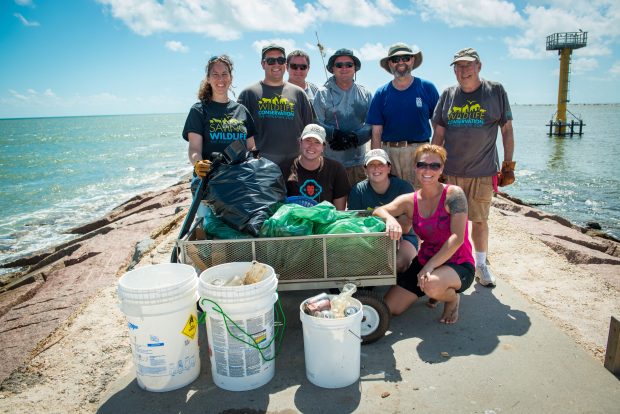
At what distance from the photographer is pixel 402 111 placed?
205 inches

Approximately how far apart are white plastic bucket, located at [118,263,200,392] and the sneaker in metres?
3.11

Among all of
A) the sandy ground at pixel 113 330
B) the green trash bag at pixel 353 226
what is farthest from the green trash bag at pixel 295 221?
the sandy ground at pixel 113 330

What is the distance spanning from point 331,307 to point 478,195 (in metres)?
2.62

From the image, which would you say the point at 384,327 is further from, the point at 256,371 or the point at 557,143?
the point at 557,143

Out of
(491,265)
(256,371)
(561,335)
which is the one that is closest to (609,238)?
(491,265)

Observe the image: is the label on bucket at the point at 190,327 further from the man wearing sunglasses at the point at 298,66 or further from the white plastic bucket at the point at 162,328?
the man wearing sunglasses at the point at 298,66

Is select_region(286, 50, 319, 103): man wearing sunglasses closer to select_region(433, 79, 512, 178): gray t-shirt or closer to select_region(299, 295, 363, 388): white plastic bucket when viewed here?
select_region(433, 79, 512, 178): gray t-shirt

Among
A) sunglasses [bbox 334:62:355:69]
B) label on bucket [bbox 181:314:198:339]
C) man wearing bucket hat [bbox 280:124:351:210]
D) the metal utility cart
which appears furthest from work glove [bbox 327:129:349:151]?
label on bucket [bbox 181:314:198:339]

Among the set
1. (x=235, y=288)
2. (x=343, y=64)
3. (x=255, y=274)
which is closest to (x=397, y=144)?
(x=343, y=64)

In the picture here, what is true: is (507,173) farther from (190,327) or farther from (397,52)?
(190,327)

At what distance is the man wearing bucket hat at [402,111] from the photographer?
5188 mm

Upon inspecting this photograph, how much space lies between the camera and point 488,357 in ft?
11.0

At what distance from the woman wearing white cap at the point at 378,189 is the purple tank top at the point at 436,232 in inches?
7.6

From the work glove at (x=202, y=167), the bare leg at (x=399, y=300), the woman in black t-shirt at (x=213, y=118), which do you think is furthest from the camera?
the woman in black t-shirt at (x=213, y=118)
